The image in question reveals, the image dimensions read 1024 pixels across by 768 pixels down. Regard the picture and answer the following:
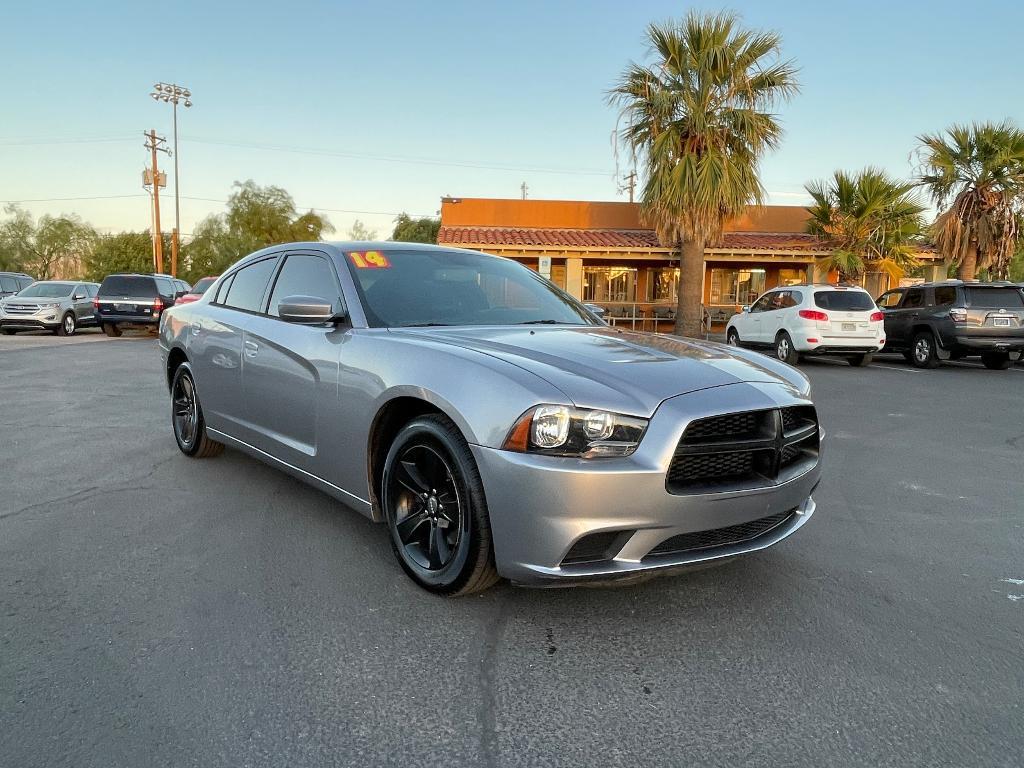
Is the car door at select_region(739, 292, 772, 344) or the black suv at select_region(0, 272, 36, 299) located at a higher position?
the black suv at select_region(0, 272, 36, 299)

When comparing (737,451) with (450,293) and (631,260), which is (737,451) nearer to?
(450,293)

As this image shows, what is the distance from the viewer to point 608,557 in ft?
8.68

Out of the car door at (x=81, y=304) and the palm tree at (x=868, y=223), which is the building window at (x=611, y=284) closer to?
the palm tree at (x=868, y=223)

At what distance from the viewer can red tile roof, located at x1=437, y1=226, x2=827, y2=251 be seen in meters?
22.4

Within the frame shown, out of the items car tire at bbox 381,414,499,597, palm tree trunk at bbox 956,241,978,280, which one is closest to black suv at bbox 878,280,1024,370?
palm tree trunk at bbox 956,241,978,280

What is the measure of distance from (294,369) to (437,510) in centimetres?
136

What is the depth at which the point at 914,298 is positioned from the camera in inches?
598

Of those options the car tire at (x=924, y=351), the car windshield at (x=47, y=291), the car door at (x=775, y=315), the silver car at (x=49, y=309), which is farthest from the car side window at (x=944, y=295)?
the car windshield at (x=47, y=291)

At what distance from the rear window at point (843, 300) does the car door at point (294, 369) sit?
12108 millimetres

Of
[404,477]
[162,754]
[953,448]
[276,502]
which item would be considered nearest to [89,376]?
[276,502]

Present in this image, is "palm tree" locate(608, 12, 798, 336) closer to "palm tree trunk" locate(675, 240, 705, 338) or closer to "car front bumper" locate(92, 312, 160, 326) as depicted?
"palm tree trunk" locate(675, 240, 705, 338)

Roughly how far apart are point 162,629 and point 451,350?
157 centimetres

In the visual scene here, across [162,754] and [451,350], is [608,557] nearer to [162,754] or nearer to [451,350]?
[451,350]

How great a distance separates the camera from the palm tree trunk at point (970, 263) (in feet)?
65.2
